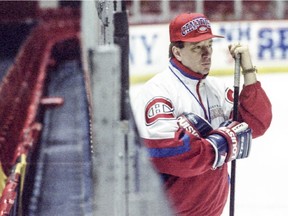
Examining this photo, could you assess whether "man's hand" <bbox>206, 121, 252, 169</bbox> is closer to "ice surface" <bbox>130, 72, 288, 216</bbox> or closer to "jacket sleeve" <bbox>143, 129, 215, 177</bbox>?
"jacket sleeve" <bbox>143, 129, 215, 177</bbox>

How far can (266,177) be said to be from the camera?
3.36 m

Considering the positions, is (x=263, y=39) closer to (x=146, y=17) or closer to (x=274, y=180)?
(x=146, y=17)

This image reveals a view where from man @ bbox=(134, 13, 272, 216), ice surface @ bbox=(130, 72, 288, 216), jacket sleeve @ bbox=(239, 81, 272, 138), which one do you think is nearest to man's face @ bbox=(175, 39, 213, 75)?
man @ bbox=(134, 13, 272, 216)

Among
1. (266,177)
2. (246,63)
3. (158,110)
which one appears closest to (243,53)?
(246,63)

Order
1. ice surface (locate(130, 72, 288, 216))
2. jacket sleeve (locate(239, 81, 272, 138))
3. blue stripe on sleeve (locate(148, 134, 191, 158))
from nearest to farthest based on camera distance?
1. blue stripe on sleeve (locate(148, 134, 191, 158))
2. jacket sleeve (locate(239, 81, 272, 138))
3. ice surface (locate(130, 72, 288, 216))

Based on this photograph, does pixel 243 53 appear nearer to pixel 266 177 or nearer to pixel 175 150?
pixel 175 150

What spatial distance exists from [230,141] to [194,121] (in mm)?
83

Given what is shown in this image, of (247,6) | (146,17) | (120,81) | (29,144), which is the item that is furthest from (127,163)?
(247,6)

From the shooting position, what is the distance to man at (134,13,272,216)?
53.4 inches

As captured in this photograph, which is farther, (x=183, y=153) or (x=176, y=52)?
(x=176, y=52)

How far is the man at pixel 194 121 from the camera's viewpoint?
1355 mm

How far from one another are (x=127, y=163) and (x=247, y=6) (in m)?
8.29

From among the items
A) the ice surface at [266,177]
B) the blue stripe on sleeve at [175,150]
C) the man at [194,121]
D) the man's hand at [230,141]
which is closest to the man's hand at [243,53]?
the man at [194,121]

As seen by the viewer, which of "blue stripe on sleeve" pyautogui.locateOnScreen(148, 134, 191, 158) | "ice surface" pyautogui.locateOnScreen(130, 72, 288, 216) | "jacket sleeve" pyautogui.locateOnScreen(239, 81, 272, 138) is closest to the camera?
"blue stripe on sleeve" pyautogui.locateOnScreen(148, 134, 191, 158)
